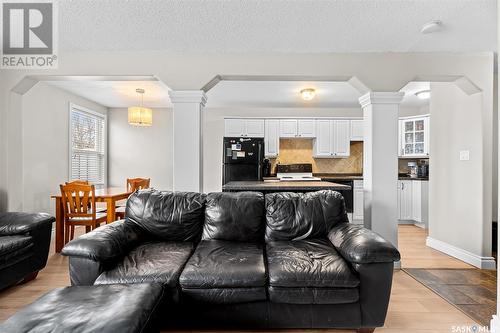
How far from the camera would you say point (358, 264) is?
183 centimetres

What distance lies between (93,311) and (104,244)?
699 millimetres

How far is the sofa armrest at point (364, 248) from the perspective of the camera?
1.80m

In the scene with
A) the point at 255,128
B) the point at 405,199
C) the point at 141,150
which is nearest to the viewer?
the point at 405,199

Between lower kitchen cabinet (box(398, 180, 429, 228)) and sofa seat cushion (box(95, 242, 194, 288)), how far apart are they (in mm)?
4690

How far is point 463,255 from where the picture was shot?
3404 millimetres

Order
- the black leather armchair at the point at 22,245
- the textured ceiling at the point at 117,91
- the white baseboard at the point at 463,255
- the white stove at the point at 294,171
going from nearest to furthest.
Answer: the black leather armchair at the point at 22,245
the white baseboard at the point at 463,255
the textured ceiling at the point at 117,91
the white stove at the point at 294,171

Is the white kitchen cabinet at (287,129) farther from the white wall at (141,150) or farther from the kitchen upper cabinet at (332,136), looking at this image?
the white wall at (141,150)

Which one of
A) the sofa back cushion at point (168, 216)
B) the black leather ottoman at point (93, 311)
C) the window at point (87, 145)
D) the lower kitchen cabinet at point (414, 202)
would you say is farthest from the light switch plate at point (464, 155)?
the window at point (87, 145)

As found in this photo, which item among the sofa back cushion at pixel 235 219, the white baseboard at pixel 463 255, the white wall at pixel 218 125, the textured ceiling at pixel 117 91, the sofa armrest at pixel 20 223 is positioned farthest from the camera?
the white wall at pixel 218 125

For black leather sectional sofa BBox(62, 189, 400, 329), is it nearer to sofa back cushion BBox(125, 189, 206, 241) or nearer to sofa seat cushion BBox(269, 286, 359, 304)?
sofa seat cushion BBox(269, 286, 359, 304)

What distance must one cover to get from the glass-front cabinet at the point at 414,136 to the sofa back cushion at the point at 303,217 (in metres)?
3.82

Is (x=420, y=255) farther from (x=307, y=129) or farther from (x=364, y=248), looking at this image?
(x=307, y=129)

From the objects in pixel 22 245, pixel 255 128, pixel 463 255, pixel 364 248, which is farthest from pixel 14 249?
pixel 463 255

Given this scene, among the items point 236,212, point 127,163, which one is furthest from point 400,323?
point 127,163
